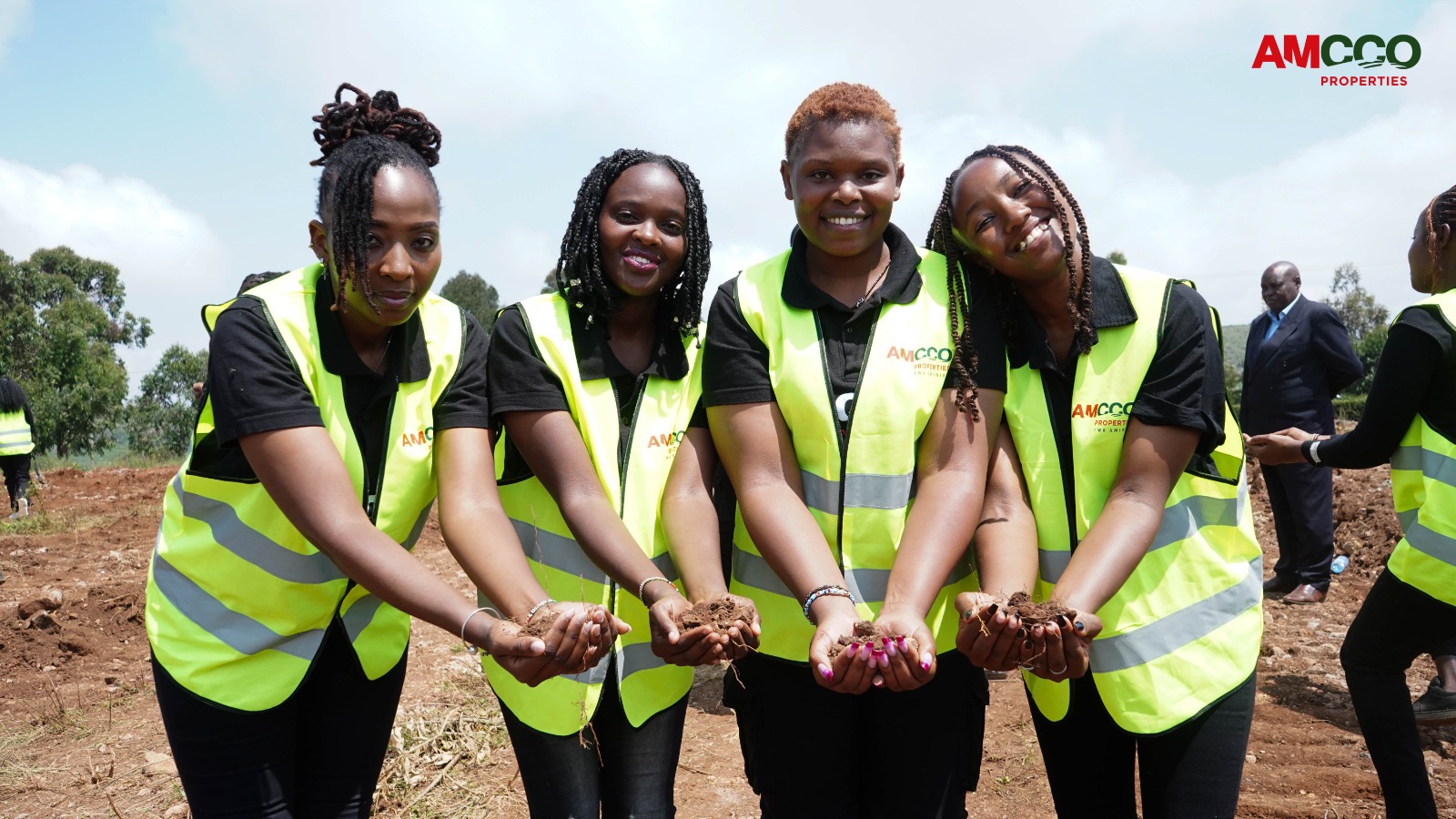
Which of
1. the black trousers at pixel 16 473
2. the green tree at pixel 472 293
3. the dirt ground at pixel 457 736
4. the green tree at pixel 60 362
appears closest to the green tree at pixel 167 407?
the green tree at pixel 60 362

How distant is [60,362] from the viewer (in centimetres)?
2636

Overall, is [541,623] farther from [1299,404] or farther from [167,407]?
[167,407]

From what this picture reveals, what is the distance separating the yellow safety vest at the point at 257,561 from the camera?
2139 millimetres

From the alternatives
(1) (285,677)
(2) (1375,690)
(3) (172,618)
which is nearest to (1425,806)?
(2) (1375,690)

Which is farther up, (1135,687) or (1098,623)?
(1098,623)

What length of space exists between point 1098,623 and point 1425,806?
1.71 m

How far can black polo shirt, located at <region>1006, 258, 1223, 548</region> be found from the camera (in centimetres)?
216

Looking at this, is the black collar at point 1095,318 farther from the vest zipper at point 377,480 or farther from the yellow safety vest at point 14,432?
the yellow safety vest at point 14,432

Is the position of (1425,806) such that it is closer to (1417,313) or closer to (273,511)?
(1417,313)

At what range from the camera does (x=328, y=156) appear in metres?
2.35

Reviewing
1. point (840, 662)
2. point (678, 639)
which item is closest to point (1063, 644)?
point (840, 662)

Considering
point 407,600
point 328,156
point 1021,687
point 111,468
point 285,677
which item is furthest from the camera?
point 111,468

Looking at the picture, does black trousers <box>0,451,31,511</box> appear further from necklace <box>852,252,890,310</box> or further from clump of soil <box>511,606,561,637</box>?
necklace <box>852,252,890,310</box>

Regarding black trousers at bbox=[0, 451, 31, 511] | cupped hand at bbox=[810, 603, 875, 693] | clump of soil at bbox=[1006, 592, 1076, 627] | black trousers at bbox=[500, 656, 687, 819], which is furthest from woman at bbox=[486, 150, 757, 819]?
black trousers at bbox=[0, 451, 31, 511]
